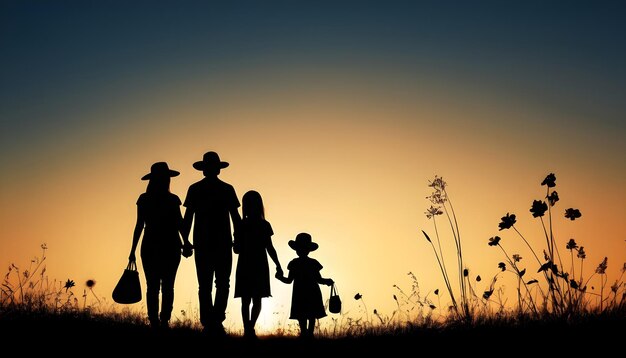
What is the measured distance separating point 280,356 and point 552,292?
3367 mm

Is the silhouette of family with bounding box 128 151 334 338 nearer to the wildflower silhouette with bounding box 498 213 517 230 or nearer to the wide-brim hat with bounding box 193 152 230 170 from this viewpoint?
the wide-brim hat with bounding box 193 152 230 170

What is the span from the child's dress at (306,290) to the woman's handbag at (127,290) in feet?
8.06

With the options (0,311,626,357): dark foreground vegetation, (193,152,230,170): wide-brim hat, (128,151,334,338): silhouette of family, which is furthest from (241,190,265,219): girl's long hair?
(0,311,626,357): dark foreground vegetation

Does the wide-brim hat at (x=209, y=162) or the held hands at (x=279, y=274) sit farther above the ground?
the wide-brim hat at (x=209, y=162)

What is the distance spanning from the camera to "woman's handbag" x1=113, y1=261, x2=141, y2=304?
9273 millimetres

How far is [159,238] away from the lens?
959 centimetres

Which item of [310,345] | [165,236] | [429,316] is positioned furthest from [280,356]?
[165,236]

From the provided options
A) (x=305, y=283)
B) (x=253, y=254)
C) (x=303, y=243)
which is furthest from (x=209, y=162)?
(x=305, y=283)

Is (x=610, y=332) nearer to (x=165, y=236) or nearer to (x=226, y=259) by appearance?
(x=226, y=259)

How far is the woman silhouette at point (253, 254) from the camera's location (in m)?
9.91

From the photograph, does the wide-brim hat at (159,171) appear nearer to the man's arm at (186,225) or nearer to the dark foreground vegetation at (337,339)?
the man's arm at (186,225)

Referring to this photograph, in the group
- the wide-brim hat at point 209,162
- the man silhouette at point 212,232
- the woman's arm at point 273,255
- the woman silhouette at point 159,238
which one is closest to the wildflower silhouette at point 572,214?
the woman's arm at point 273,255

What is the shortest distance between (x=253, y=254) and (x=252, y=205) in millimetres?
773

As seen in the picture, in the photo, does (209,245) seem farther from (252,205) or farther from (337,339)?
(337,339)
